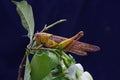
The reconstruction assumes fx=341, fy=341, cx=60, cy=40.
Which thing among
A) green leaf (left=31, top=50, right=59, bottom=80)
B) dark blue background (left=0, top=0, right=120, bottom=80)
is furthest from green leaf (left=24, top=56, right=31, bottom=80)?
dark blue background (left=0, top=0, right=120, bottom=80)

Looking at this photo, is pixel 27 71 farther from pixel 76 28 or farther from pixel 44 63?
pixel 76 28

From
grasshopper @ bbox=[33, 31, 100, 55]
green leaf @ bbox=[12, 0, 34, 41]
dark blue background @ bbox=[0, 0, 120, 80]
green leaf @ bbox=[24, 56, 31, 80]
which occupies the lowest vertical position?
dark blue background @ bbox=[0, 0, 120, 80]

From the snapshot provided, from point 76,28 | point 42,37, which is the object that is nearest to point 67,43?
point 42,37

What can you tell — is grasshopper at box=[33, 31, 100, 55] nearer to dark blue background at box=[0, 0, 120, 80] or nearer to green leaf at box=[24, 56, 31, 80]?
green leaf at box=[24, 56, 31, 80]

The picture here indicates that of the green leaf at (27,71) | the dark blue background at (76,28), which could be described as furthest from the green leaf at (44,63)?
the dark blue background at (76,28)

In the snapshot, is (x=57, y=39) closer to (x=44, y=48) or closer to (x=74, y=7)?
(x=44, y=48)

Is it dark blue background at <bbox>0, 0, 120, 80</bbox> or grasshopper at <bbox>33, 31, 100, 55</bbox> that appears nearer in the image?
grasshopper at <bbox>33, 31, 100, 55</bbox>
